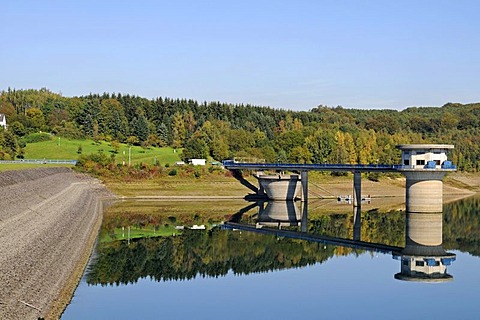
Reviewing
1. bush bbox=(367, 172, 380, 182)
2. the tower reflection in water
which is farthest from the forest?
the tower reflection in water

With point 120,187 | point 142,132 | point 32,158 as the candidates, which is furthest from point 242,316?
point 142,132

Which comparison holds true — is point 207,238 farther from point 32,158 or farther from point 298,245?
point 32,158

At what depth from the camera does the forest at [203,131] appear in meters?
150

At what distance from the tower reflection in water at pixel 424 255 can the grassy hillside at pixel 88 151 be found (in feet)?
235

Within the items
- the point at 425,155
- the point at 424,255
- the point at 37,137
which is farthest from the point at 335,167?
the point at 37,137

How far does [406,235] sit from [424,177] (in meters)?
18.7

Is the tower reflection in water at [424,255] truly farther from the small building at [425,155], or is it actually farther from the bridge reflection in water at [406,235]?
the small building at [425,155]

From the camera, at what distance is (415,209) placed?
3346 inches

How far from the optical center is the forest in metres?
150

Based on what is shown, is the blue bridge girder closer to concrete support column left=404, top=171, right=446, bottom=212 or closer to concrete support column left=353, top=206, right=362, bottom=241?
concrete support column left=404, top=171, right=446, bottom=212

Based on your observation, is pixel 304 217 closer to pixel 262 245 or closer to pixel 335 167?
pixel 335 167

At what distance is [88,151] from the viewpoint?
476ft

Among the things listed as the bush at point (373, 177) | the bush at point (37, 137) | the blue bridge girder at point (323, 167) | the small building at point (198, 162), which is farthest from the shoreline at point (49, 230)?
the bush at point (37, 137)

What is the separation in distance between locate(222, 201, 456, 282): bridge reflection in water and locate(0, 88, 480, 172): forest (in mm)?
48966
